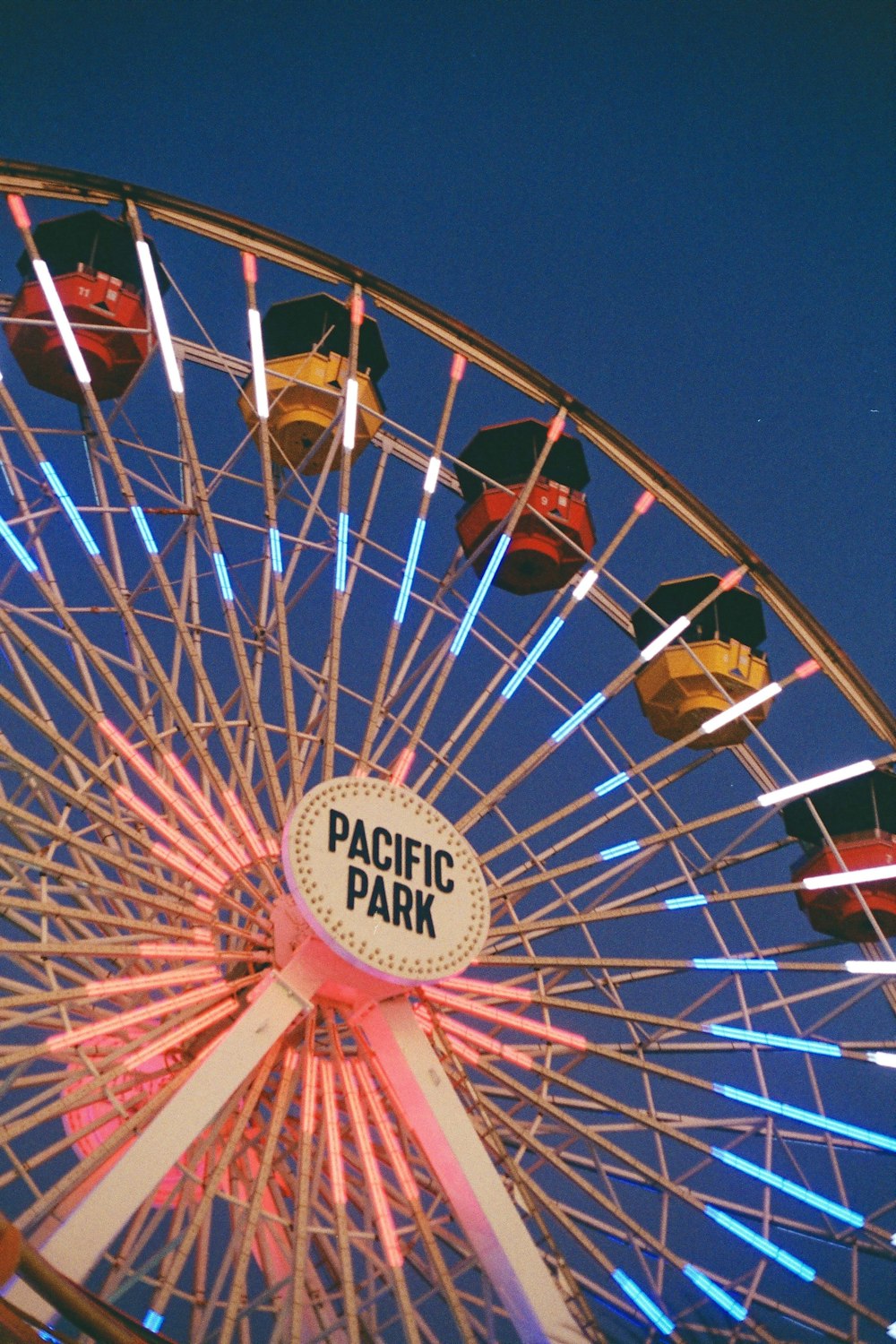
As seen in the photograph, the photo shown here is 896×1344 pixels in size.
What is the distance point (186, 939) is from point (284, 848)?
1.14 metres

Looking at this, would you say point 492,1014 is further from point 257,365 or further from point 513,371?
point 513,371

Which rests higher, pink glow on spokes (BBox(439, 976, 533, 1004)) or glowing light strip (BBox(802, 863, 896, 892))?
glowing light strip (BBox(802, 863, 896, 892))

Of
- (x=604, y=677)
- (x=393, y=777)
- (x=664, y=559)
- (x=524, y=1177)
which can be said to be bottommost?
(x=524, y=1177)

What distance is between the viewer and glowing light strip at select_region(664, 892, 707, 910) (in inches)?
424

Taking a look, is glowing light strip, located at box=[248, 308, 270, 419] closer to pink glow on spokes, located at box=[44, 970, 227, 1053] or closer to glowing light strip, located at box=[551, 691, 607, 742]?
glowing light strip, located at box=[551, 691, 607, 742]

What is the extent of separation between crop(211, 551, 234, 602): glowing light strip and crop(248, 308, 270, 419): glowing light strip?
145 cm

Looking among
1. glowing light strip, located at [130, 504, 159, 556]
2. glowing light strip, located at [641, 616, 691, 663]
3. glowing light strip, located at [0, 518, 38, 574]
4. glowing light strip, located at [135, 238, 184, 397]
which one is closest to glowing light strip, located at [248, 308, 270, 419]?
glowing light strip, located at [135, 238, 184, 397]

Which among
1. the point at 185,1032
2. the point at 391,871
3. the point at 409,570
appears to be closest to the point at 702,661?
the point at 409,570

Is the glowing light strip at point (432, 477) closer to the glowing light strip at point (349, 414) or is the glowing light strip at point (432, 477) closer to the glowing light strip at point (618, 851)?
the glowing light strip at point (349, 414)

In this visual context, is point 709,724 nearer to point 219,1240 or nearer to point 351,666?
point 219,1240

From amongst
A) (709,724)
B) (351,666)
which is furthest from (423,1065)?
(351,666)

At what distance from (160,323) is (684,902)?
6.58 m

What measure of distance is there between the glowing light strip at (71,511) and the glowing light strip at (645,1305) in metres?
6.93

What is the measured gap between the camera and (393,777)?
1012 cm
